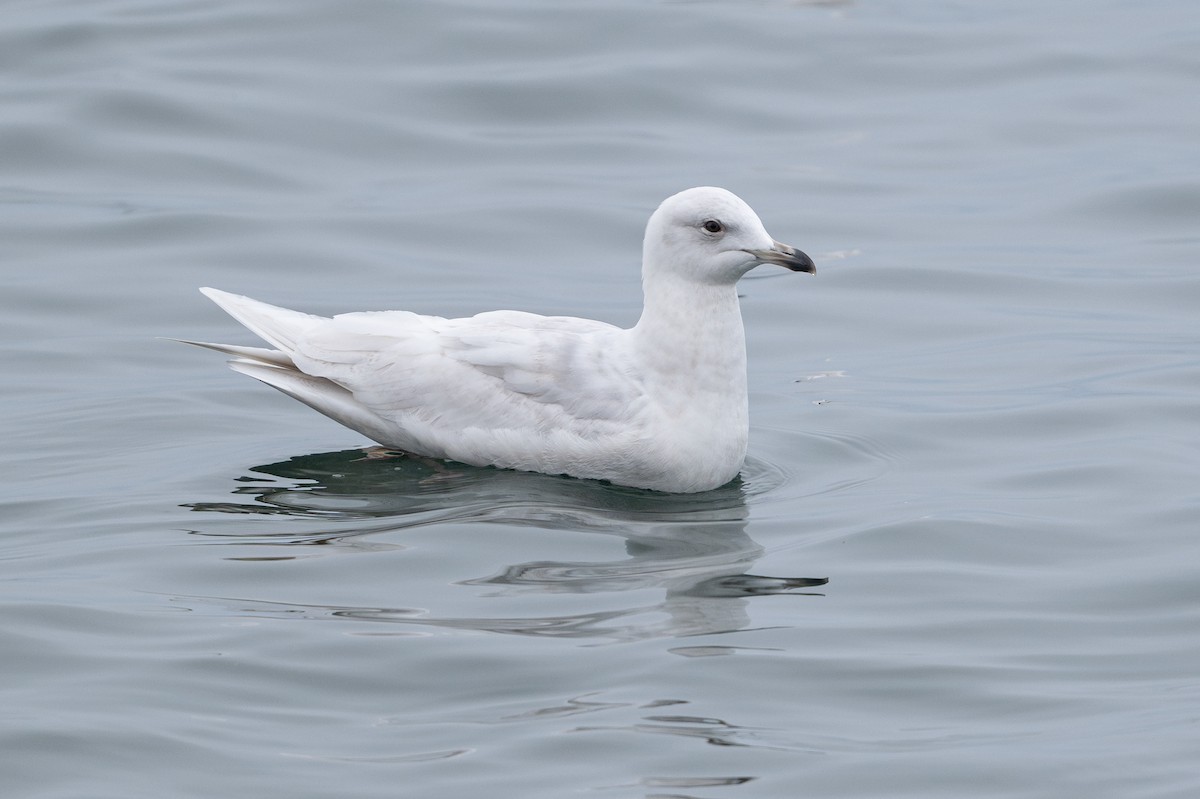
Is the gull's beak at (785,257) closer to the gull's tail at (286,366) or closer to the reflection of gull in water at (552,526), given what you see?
the reflection of gull in water at (552,526)

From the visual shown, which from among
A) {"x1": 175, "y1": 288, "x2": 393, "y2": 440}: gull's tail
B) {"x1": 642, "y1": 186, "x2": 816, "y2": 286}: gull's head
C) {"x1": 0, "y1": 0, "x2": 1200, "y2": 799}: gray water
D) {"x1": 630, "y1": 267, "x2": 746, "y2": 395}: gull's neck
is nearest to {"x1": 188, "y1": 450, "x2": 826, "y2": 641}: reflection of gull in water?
{"x1": 0, "y1": 0, "x2": 1200, "y2": 799}: gray water

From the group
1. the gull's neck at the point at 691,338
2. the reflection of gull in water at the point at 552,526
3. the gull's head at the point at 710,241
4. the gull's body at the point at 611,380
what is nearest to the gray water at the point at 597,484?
the reflection of gull in water at the point at 552,526

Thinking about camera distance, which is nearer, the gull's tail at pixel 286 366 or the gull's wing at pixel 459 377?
the gull's wing at pixel 459 377

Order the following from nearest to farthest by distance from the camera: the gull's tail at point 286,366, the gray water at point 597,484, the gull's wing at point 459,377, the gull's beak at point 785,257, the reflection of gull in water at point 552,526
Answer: the gray water at point 597,484, the reflection of gull in water at point 552,526, the gull's beak at point 785,257, the gull's wing at point 459,377, the gull's tail at point 286,366

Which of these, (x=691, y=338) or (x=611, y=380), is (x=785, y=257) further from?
(x=611, y=380)

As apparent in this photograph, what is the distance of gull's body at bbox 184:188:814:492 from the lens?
28.4ft

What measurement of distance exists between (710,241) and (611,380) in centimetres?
77

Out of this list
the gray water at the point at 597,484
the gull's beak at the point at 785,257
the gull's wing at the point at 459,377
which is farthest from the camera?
the gull's wing at the point at 459,377

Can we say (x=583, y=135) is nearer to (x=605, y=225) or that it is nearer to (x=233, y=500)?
(x=605, y=225)

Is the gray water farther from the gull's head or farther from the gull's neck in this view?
the gull's head

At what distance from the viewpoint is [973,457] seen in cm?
966

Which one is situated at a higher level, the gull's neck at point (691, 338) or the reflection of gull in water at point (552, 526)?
the gull's neck at point (691, 338)

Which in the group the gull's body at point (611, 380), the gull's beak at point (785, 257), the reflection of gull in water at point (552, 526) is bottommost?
the reflection of gull in water at point (552, 526)

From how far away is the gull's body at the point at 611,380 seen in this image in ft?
28.4
